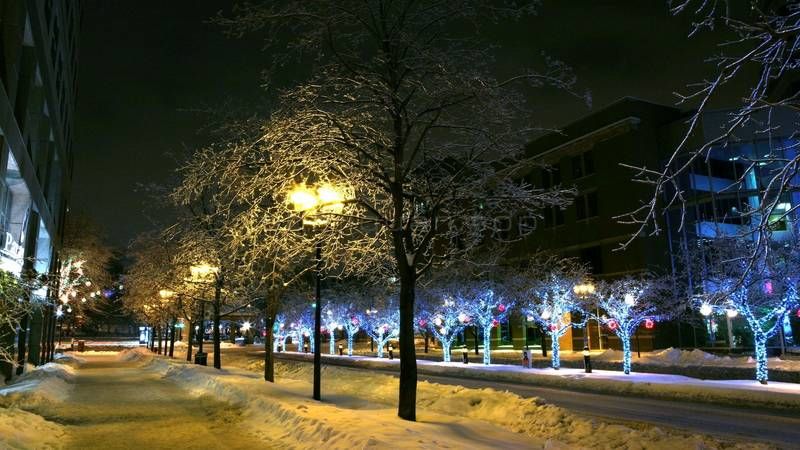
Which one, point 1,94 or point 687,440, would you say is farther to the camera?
point 1,94

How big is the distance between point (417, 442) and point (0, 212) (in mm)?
16516

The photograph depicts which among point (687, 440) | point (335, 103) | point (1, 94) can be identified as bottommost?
point (687, 440)

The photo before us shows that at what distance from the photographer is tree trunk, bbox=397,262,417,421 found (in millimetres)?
11698

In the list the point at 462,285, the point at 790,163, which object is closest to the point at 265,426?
the point at 790,163

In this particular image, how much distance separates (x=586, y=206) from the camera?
52.5m

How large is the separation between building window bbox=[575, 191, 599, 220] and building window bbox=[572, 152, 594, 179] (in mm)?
1883

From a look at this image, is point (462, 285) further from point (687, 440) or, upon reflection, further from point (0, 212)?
point (687, 440)

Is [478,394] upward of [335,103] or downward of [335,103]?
downward

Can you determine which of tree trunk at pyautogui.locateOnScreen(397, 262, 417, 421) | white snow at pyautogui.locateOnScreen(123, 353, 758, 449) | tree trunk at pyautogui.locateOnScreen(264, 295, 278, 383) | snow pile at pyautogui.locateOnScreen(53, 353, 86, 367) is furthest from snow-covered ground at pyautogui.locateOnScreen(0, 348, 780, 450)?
snow pile at pyautogui.locateOnScreen(53, 353, 86, 367)

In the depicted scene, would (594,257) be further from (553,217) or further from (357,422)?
(357,422)

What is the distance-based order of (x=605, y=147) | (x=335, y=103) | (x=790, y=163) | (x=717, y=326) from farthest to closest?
(x=605, y=147)
(x=717, y=326)
(x=335, y=103)
(x=790, y=163)

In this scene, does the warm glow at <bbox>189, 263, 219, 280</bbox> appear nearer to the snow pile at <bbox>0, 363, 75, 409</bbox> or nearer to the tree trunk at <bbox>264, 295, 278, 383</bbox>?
the tree trunk at <bbox>264, 295, 278, 383</bbox>

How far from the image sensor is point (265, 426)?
11.9m

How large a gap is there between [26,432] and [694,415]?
15.2 meters
